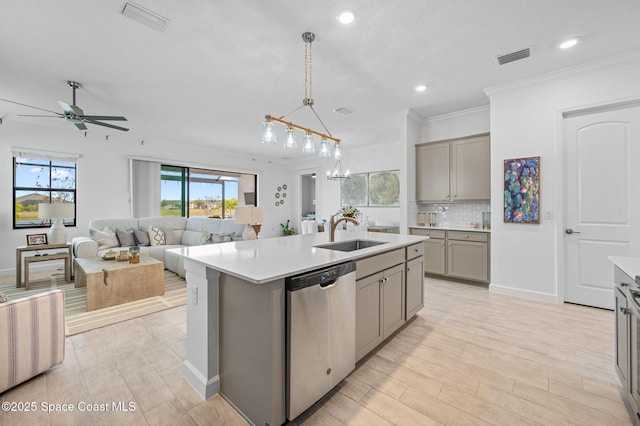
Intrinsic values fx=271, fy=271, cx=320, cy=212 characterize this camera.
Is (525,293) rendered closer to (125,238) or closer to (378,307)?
(378,307)

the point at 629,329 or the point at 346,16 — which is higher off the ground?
the point at 346,16

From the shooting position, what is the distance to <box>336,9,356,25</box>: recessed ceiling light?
7.07 ft

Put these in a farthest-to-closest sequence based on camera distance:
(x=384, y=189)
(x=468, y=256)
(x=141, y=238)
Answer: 1. (x=384, y=189)
2. (x=141, y=238)
3. (x=468, y=256)

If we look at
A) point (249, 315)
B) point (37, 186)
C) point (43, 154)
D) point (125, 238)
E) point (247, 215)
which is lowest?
point (249, 315)

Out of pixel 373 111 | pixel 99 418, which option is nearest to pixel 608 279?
pixel 373 111

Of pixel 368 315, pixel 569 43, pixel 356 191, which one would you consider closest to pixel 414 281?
pixel 368 315

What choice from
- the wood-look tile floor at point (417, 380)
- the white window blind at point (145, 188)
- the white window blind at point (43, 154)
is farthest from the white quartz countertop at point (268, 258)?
the white window blind at point (43, 154)

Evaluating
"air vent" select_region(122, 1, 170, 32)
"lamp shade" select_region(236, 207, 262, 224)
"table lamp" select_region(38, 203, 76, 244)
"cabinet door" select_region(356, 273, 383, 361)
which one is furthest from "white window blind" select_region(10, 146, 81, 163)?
"cabinet door" select_region(356, 273, 383, 361)

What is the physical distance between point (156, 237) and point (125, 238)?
0.49 metres

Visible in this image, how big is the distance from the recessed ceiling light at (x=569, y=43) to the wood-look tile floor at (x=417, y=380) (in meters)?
2.77

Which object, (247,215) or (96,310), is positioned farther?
(247,215)

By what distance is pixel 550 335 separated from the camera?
2484mm

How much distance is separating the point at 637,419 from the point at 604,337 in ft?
4.85

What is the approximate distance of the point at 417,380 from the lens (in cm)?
185
